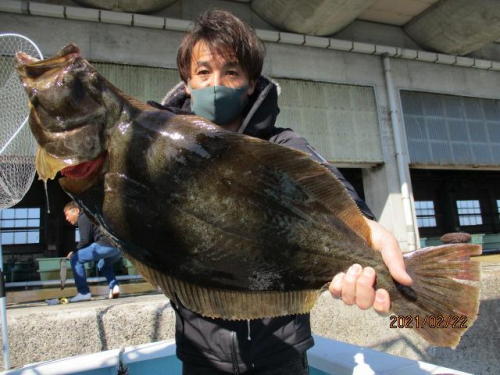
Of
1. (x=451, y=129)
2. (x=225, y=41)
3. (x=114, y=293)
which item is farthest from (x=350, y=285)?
(x=451, y=129)

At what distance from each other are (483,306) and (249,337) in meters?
4.96

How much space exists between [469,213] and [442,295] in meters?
27.5

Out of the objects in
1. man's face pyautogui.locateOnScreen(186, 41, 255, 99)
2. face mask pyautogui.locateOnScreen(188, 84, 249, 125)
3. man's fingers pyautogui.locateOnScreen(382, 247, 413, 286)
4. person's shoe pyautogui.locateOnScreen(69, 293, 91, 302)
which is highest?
man's face pyautogui.locateOnScreen(186, 41, 255, 99)

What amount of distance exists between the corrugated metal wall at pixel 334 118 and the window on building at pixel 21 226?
1405 centimetres

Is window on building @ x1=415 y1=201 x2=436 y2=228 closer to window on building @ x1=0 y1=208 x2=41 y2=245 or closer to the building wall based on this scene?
the building wall

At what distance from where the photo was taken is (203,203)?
4.85ft

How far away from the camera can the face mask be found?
1903 mm

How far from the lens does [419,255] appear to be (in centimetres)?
155

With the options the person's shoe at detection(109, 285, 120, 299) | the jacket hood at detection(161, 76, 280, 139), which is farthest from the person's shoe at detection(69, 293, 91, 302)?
the jacket hood at detection(161, 76, 280, 139)

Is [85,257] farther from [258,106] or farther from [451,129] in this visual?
[451,129]

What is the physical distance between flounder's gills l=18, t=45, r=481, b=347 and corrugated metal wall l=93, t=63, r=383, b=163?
10.0 m

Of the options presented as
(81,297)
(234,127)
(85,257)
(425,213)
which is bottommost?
(81,297)

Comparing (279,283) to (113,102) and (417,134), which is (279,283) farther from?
(417,134)
